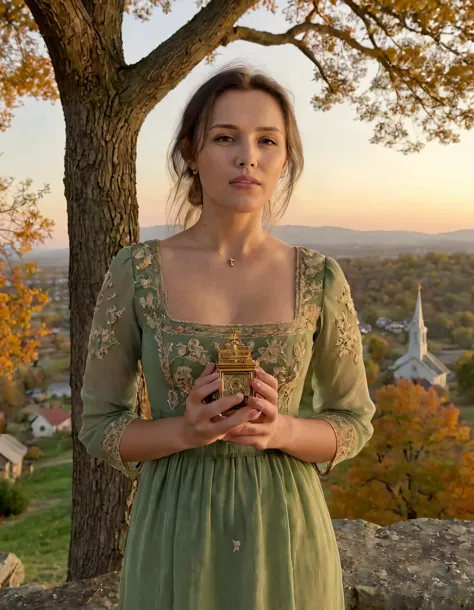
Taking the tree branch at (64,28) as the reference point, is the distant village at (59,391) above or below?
below

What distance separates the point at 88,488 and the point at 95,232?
4.22 ft

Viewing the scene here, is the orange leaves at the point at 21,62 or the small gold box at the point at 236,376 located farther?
the orange leaves at the point at 21,62

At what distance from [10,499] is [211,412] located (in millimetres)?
9252

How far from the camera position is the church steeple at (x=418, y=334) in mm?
8438

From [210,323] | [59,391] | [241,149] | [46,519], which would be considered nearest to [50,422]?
[59,391]

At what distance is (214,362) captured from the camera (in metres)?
1.11

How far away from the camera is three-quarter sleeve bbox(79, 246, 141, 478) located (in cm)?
119

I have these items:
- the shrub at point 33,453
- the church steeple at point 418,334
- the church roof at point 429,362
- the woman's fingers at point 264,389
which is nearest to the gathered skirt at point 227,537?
the woman's fingers at point 264,389

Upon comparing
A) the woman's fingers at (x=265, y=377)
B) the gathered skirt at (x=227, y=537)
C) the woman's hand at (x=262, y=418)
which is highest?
the woman's fingers at (x=265, y=377)

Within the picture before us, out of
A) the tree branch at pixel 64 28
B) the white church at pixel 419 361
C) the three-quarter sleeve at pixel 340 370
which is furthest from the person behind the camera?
the white church at pixel 419 361

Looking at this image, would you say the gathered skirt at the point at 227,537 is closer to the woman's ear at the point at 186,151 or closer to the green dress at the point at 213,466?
the green dress at the point at 213,466

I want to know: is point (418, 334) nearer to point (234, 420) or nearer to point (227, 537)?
point (227, 537)

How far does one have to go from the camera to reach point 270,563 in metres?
1.16

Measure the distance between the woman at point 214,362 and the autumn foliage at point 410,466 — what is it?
8.21m
